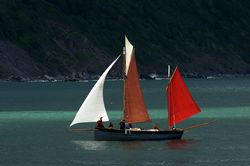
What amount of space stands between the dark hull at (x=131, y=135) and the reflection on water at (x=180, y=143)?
2.20 feet

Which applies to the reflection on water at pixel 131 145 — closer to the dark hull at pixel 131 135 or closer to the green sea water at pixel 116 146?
the green sea water at pixel 116 146

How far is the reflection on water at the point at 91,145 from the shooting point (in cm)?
7438

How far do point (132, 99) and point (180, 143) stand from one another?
4.85m

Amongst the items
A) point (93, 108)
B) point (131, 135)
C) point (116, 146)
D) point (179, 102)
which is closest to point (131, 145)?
point (116, 146)

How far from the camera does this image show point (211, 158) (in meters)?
68.9

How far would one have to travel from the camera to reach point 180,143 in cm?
7650

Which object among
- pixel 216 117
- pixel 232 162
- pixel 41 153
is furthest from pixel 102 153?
pixel 216 117

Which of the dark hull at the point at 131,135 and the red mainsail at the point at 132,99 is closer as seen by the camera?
the dark hull at the point at 131,135

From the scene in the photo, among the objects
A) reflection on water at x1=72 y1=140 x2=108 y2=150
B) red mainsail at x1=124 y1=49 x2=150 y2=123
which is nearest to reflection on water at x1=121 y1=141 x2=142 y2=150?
reflection on water at x1=72 y1=140 x2=108 y2=150

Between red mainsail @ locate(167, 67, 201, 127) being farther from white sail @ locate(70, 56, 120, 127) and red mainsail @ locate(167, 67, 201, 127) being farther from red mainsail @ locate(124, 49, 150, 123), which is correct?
white sail @ locate(70, 56, 120, 127)

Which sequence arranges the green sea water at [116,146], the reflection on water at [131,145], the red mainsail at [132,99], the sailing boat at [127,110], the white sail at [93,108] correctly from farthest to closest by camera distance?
the red mainsail at [132,99], the white sail at [93,108], the sailing boat at [127,110], the reflection on water at [131,145], the green sea water at [116,146]

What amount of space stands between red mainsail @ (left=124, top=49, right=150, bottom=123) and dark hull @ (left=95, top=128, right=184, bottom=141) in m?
1.14

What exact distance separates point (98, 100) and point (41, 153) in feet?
23.3

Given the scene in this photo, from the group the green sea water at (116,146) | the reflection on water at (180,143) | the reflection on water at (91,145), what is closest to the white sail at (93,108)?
the reflection on water at (91,145)
